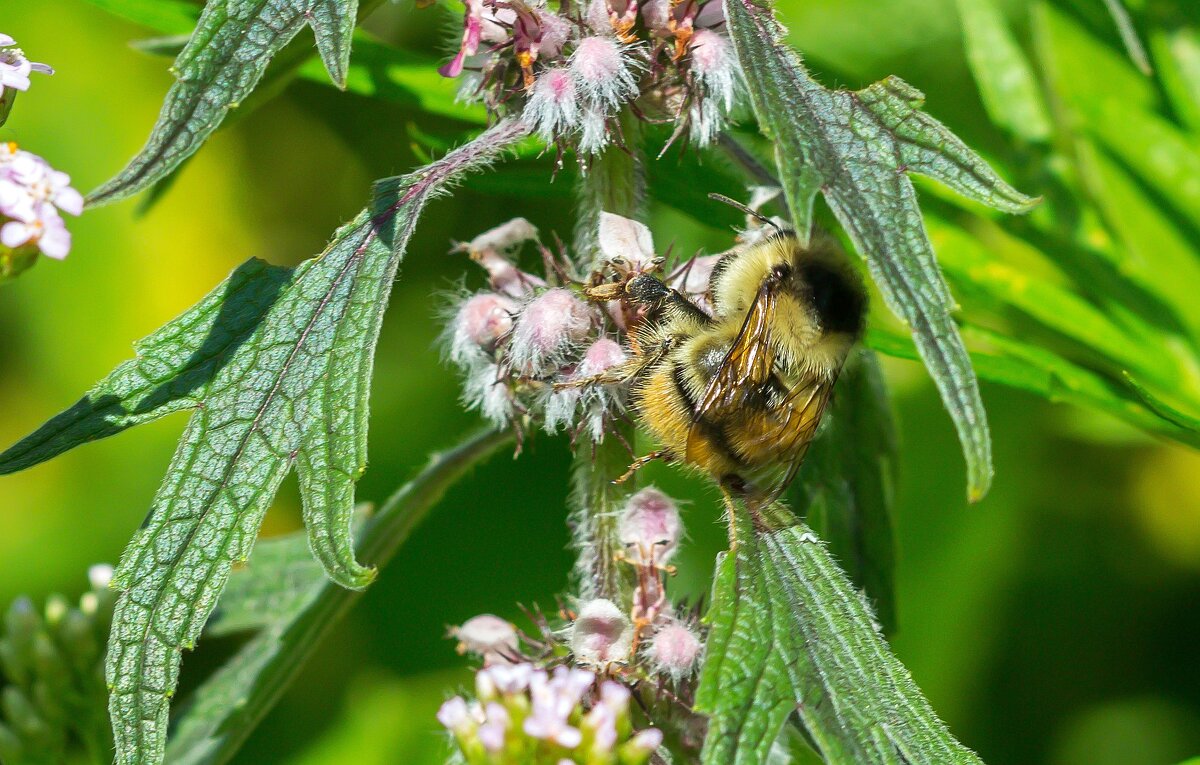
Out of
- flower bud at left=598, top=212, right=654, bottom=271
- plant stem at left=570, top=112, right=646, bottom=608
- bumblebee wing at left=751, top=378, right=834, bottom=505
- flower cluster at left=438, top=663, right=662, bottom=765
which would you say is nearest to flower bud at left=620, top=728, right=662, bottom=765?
flower cluster at left=438, top=663, right=662, bottom=765

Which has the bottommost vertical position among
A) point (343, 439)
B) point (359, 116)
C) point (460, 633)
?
point (460, 633)

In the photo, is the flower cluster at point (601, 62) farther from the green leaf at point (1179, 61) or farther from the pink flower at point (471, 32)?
the green leaf at point (1179, 61)

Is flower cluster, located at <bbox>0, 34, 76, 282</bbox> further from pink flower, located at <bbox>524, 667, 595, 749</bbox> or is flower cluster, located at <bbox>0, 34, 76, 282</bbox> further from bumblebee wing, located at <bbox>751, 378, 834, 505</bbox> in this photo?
bumblebee wing, located at <bbox>751, 378, 834, 505</bbox>

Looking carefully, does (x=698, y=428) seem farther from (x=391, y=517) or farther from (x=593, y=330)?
(x=391, y=517)

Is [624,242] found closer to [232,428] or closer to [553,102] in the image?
[553,102]

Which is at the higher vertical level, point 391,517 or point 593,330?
point 593,330

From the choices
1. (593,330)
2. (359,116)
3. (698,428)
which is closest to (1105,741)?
(698,428)

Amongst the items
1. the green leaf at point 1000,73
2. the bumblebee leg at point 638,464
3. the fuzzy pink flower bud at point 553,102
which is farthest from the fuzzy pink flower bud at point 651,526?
the green leaf at point 1000,73
